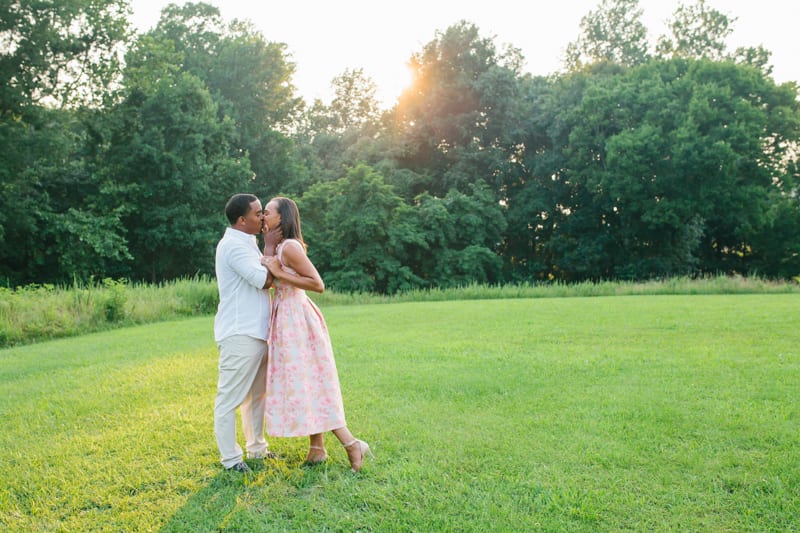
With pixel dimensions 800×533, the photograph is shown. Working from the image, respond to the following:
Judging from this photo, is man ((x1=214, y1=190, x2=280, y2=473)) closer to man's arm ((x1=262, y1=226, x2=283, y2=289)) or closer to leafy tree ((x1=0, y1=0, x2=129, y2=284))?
man's arm ((x1=262, y1=226, x2=283, y2=289))

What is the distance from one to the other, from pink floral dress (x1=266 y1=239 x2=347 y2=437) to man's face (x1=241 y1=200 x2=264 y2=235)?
0.23 meters

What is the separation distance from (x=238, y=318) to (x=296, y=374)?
1.91 ft

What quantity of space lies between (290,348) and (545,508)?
201 cm

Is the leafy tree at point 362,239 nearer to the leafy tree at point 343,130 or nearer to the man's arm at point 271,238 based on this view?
the leafy tree at point 343,130

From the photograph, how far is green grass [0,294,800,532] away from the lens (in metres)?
3.74

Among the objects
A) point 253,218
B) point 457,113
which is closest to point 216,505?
point 253,218

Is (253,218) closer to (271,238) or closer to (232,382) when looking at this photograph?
(271,238)

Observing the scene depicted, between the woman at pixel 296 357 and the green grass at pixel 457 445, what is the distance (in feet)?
1.22

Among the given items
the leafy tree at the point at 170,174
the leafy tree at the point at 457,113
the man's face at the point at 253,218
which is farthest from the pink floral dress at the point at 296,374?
the leafy tree at the point at 457,113

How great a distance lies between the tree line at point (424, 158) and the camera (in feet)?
90.3

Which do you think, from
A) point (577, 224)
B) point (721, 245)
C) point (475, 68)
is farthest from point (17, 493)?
point (721, 245)

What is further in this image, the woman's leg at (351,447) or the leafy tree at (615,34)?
the leafy tree at (615,34)

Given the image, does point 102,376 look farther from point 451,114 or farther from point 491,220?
point 451,114

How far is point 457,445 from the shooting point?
487 centimetres
